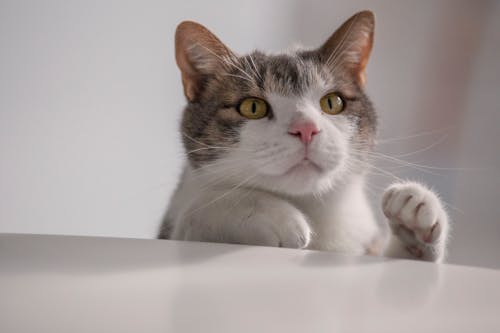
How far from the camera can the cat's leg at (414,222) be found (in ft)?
2.93

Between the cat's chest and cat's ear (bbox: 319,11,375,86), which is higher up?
cat's ear (bbox: 319,11,375,86)

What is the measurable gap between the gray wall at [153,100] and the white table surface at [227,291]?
20.6 inches

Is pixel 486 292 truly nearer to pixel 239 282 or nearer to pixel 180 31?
pixel 239 282

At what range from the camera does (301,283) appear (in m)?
0.57

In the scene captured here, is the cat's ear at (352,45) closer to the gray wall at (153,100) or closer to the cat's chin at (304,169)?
the gray wall at (153,100)

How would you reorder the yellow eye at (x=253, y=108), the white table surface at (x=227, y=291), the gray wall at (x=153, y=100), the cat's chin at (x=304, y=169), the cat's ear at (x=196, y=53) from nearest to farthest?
the white table surface at (x=227, y=291)
the cat's chin at (x=304, y=169)
the yellow eye at (x=253, y=108)
the cat's ear at (x=196, y=53)
the gray wall at (x=153, y=100)

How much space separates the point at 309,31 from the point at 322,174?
1.44m

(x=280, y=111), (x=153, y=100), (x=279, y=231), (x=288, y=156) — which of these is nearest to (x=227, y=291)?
(x=279, y=231)

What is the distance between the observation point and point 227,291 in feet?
1.72

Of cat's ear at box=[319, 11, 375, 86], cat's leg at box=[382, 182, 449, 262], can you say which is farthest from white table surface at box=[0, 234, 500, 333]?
cat's ear at box=[319, 11, 375, 86]

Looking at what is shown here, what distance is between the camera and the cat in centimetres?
89

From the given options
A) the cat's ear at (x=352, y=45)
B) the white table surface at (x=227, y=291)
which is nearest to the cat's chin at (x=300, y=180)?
the white table surface at (x=227, y=291)

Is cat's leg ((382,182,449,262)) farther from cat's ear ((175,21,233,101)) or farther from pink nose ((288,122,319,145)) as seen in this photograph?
cat's ear ((175,21,233,101))

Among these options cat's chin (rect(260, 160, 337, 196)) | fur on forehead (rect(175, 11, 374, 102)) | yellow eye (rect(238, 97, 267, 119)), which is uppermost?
fur on forehead (rect(175, 11, 374, 102))
